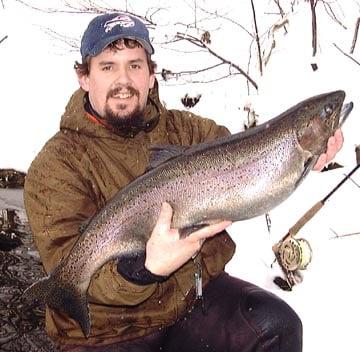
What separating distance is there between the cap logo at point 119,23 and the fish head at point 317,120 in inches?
40.3

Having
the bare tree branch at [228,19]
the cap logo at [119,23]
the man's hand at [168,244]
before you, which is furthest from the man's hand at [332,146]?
Answer: the bare tree branch at [228,19]

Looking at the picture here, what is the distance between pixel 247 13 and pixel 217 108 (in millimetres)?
1995

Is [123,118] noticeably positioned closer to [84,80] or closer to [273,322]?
[84,80]

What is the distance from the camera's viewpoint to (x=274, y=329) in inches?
124

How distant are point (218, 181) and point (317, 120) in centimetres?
50

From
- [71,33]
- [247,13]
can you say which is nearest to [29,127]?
[71,33]

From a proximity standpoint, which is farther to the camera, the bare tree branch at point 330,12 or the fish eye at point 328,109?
the bare tree branch at point 330,12

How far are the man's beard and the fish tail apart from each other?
0.83 m

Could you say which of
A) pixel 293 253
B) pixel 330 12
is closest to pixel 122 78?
pixel 293 253

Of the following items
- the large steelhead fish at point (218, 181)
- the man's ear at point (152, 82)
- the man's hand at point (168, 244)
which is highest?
the man's ear at point (152, 82)

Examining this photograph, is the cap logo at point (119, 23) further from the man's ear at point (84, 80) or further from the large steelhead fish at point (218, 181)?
the large steelhead fish at point (218, 181)

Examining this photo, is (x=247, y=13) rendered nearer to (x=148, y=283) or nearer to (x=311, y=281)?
(x=311, y=281)

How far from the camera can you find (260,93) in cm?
827

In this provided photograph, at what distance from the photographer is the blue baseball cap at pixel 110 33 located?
3.21 metres
